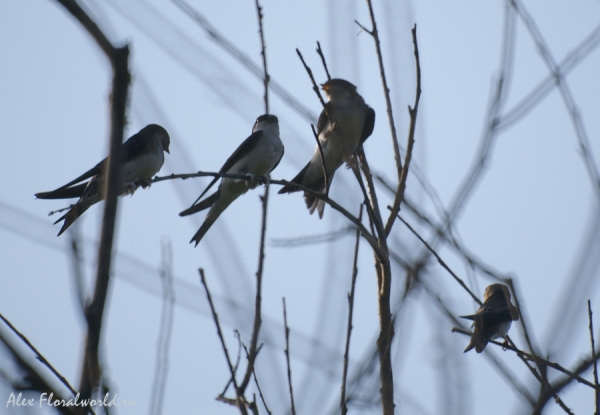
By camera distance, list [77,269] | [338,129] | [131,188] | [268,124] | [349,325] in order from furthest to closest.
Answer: [268,124]
[338,129]
[131,188]
[349,325]
[77,269]

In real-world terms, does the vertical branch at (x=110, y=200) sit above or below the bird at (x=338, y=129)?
below

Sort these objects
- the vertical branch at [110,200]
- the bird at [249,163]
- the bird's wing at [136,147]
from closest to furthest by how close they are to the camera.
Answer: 1. the vertical branch at [110,200]
2. the bird at [249,163]
3. the bird's wing at [136,147]

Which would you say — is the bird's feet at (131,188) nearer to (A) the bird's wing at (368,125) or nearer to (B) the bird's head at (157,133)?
(B) the bird's head at (157,133)

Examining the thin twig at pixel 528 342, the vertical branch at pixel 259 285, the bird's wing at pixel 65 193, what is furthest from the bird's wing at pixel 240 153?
the thin twig at pixel 528 342

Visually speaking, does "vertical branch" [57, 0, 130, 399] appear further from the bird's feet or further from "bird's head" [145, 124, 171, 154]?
"bird's head" [145, 124, 171, 154]

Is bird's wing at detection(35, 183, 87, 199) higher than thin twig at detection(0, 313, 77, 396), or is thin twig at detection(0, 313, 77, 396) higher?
bird's wing at detection(35, 183, 87, 199)

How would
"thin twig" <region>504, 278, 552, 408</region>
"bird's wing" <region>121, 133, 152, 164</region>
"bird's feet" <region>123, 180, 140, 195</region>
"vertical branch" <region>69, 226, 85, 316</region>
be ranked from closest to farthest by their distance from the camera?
"vertical branch" <region>69, 226, 85, 316</region>, "thin twig" <region>504, 278, 552, 408</region>, "bird's feet" <region>123, 180, 140, 195</region>, "bird's wing" <region>121, 133, 152, 164</region>

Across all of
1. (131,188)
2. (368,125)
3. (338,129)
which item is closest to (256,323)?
(131,188)

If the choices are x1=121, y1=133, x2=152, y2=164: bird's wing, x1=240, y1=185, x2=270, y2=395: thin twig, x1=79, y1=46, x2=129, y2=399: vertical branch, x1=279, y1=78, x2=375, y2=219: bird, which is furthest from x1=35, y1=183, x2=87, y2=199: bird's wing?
x1=79, y1=46, x2=129, y2=399: vertical branch

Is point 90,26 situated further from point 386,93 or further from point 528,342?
point 386,93

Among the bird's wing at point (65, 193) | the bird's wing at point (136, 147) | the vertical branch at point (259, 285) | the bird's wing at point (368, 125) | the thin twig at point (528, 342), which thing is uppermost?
the bird's wing at point (368, 125)

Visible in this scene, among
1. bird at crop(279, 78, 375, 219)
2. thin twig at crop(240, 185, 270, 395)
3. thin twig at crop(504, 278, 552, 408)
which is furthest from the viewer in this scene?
bird at crop(279, 78, 375, 219)

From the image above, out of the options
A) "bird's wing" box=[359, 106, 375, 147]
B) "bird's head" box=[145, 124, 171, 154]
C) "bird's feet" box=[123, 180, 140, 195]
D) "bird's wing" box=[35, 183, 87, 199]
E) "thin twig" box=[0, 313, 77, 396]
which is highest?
"bird's wing" box=[359, 106, 375, 147]

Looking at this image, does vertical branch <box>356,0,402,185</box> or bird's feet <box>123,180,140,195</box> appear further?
bird's feet <box>123,180,140,195</box>
